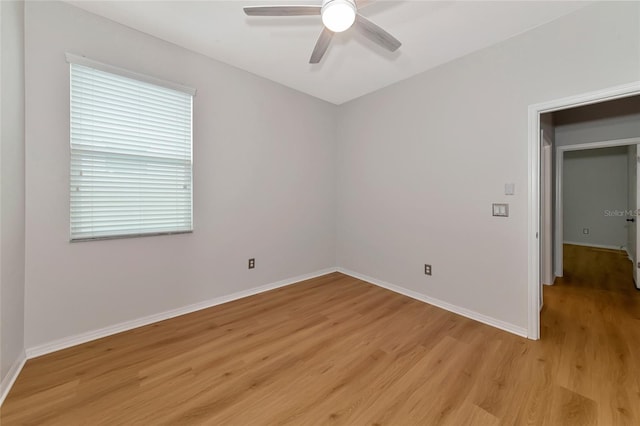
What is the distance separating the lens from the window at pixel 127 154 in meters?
2.06

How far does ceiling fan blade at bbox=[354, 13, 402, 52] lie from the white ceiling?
401 millimetres

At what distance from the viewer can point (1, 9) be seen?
1449 mm

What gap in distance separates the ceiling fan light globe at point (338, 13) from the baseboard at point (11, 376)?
287cm

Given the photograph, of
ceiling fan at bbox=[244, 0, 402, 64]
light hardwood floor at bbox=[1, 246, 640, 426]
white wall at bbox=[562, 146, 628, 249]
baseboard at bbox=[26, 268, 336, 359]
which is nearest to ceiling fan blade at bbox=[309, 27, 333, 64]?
ceiling fan at bbox=[244, 0, 402, 64]

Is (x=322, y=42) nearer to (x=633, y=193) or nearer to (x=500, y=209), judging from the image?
(x=500, y=209)

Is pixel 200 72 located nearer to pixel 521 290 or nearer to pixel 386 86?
pixel 386 86

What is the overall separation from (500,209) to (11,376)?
3.93 m

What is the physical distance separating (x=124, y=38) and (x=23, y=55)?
0.71 metres

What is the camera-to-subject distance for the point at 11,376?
64.3 inches

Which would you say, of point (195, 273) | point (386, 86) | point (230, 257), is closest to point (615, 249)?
point (386, 86)

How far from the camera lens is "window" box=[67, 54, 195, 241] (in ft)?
6.77

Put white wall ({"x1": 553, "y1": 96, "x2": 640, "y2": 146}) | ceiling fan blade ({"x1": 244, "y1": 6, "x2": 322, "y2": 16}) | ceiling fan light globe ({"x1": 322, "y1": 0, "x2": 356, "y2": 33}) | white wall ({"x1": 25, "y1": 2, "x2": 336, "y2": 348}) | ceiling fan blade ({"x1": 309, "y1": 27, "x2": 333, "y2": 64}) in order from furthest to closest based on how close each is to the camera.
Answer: white wall ({"x1": 553, "y1": 96, "x2": 640, "y2": 146})
white wall ({"x1": 25, "y1": 2, "x2": 336, "y2": 348})
ceiling fan blade ({"x1": 309, "y1": 27, "x2": 333, "y2": 64})
ceiling fan blade ({"x1": 244, "y1": 6, "x2": 322, "y2": 16})
ceiling fan light globe ({"x1": 322, "y1": 0, "x2": 356, "y2": 33})

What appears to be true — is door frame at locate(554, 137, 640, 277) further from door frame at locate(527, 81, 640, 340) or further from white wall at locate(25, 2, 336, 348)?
white wall at locate(25, 2, 336, 348)

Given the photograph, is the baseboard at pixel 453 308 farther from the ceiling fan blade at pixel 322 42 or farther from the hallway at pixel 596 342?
the ceiling fan blade at pixel 322 42
